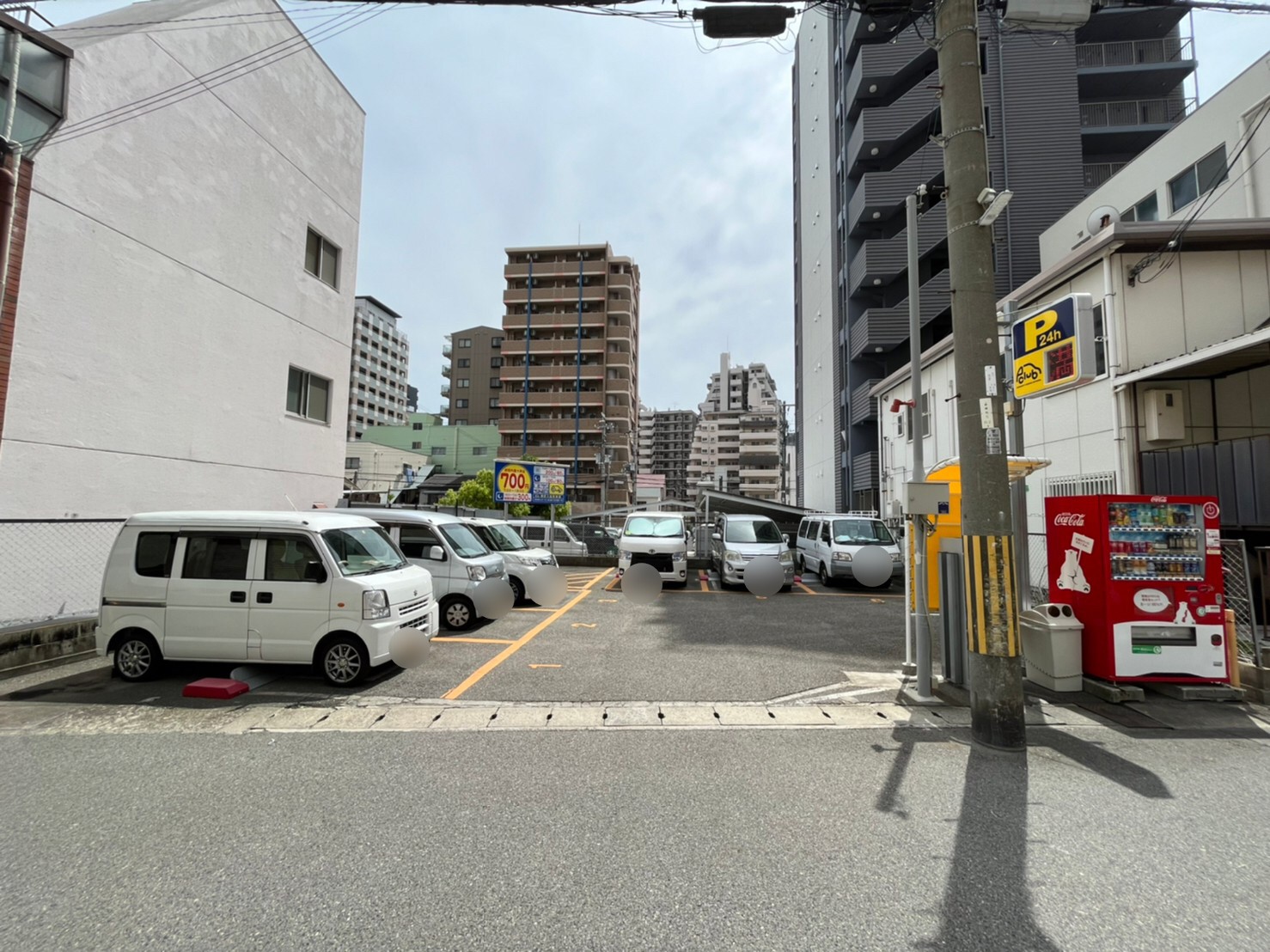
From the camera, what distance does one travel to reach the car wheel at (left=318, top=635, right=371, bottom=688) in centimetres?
576

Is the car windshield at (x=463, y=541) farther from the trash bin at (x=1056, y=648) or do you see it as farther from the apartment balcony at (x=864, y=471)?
the apartment balcony at (x=864, y=471)

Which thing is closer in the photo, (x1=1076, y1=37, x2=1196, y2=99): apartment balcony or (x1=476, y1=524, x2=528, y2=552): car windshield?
(x1=476, y1=524, x2=528, y2=552): car windshield

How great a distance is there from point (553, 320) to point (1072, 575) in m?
55.3

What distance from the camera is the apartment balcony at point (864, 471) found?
25.5 m

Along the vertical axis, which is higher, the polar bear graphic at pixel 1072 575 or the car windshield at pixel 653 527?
the car windshield at pixel 653 527

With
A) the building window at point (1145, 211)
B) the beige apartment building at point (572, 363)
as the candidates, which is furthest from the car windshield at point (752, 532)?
the beige apartment building at point (572, 363)

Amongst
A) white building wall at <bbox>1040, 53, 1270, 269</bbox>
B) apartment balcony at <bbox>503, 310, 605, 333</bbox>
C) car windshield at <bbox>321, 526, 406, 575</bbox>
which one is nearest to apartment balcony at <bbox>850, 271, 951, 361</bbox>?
white building wall at <bbox>1040, 53, 1270, 269</bbox>

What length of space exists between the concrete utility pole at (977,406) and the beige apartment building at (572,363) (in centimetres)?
5001

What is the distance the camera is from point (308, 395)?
12562mm

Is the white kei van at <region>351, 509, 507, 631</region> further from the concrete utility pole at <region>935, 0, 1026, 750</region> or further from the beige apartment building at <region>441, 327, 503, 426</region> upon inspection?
the beige apartment building at <region>441, 327, 503, 426</region>

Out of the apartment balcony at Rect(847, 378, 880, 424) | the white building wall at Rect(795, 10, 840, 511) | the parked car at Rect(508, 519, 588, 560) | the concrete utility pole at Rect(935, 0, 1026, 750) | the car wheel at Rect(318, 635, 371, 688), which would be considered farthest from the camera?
the white building wall at Rect(795, 10, 840, 511)

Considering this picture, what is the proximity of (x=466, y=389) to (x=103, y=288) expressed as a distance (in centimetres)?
7067

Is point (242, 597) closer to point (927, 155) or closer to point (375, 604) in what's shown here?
point (375, 604)

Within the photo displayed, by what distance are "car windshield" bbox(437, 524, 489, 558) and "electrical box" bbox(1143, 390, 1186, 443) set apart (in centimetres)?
1092
